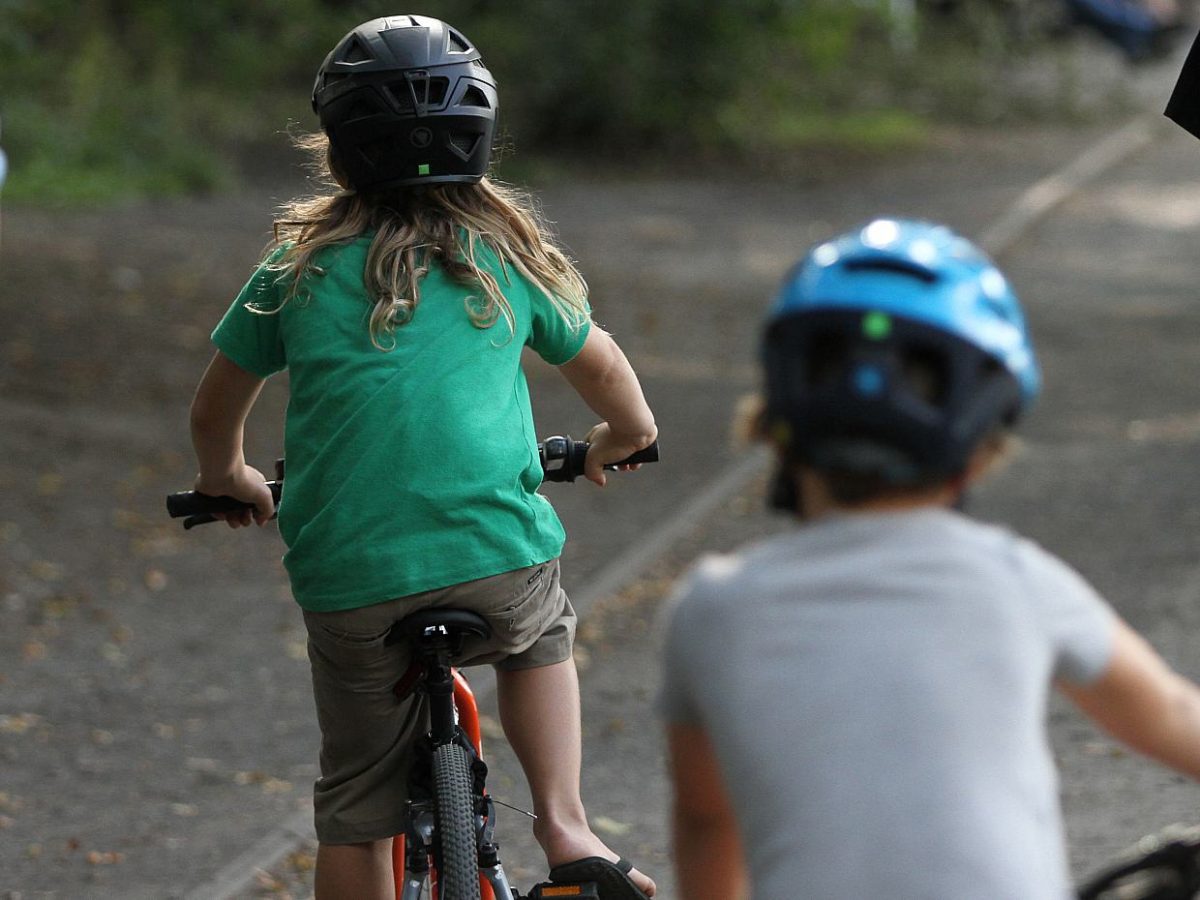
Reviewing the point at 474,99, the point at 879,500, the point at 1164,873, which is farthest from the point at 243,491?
the point at 1164,873

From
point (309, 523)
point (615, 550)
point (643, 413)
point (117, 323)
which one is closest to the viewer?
point (309, 523)

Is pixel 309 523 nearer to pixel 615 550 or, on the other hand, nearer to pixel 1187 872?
pixel 1187 872

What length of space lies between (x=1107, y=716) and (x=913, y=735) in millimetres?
285

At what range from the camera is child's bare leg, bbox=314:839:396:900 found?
343 cm

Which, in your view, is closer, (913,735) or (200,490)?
(913,735)

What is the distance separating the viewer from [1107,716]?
209 cm

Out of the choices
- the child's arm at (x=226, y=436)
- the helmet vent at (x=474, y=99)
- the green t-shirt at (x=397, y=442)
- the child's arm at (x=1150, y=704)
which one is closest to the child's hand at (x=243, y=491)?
the child's arm at (x=226, y=436)

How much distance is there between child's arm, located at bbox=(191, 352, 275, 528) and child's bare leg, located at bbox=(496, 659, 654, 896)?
60cm

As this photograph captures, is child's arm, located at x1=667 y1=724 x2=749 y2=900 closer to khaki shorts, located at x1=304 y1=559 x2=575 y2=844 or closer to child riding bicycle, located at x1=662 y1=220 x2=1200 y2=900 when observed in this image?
child riding bicycle, located at x1=662 y1=220 x2=1200 y2=900

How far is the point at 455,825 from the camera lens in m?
3.17

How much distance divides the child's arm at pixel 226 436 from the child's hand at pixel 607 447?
2.05 feet

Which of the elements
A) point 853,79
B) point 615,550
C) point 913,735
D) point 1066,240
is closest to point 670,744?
point 913,735

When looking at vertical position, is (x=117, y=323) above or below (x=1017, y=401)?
below

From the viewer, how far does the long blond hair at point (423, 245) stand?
321cm
